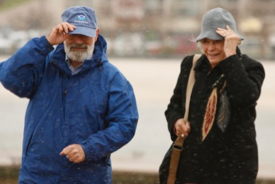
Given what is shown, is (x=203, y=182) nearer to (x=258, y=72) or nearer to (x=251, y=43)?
(x=258, y=72)

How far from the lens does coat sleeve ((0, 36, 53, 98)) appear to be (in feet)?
12.8

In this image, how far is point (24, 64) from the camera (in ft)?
12.8

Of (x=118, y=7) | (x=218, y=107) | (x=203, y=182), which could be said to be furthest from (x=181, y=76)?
(x=118, y=7)

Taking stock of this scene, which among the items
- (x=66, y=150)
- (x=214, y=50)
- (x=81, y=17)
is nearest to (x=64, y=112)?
(x=66, y=150)

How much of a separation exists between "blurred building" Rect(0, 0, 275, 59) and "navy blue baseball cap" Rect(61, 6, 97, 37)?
80.4ft

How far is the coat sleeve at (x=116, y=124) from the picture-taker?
12.8ft

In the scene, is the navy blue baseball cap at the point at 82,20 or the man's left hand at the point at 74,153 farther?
the navy blue baseball cap at the point at 82,20

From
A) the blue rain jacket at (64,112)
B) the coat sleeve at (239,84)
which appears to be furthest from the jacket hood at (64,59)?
the coat sleeve at (239,84)

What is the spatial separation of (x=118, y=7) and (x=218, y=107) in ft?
98.0

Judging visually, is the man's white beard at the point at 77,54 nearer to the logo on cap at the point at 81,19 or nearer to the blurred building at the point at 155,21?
the logo on cap at the point at 81,19

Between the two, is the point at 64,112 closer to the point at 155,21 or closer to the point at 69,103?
the point at 69,103

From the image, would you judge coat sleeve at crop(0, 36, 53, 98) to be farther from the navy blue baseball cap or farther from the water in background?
the water in background

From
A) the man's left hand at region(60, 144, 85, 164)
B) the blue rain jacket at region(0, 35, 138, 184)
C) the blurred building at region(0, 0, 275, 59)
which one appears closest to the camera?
the man's left hand at region(60, 144, 85, 164)

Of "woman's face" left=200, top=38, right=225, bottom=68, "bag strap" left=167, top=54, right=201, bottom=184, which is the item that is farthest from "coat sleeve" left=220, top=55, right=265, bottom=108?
"bag strap" left=167, top=54, right=201, bottom=184
